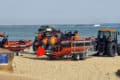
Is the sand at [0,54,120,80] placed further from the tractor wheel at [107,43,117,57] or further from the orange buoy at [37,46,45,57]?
the tractor wheel at [107,43,117,57]

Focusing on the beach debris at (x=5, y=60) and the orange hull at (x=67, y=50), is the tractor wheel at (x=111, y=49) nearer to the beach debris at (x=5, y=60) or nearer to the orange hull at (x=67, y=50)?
the orange hull at (x=67, y=50)

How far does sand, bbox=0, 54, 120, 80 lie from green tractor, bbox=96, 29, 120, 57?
7.16 feet

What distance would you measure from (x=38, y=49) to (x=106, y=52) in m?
3.75

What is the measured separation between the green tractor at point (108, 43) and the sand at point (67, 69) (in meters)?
2.18

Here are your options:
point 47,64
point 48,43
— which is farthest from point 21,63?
point 48,43

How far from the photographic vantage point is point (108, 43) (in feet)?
84.6

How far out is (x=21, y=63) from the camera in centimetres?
2209

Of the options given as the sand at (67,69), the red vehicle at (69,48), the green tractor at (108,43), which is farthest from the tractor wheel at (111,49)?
the sand at (67,69)

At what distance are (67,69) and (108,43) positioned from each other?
19.7 ft

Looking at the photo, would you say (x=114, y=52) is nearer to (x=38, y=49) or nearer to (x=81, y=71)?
(x=38, y=49)

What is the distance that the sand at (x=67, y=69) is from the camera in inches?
727

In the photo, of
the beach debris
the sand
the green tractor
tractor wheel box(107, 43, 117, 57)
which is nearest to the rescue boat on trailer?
the sand

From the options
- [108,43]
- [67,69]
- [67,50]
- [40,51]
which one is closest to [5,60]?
[67,69]

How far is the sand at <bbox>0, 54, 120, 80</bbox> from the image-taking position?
60.5 feet
